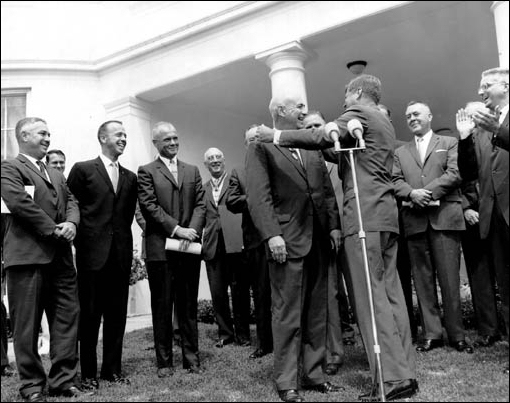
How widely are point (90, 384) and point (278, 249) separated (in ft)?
6.14

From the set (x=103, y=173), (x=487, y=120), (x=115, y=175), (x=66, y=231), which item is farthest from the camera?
(x=115, y=175)

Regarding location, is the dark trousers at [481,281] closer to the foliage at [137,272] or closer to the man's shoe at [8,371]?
the man's shoe at [8,371]

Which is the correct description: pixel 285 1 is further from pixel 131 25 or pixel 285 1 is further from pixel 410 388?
pixel 410 388

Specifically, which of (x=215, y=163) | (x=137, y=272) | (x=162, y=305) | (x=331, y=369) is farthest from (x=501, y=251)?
(x=137, y=272)

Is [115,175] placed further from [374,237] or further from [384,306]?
[384,306]

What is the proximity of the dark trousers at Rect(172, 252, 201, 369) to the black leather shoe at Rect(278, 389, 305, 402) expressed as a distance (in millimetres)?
1289

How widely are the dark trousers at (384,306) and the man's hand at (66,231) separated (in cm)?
205

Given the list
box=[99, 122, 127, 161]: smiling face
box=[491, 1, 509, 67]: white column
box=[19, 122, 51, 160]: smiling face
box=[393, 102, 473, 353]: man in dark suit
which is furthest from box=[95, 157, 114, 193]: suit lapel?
box=[491, 1, 509, 67]: white column

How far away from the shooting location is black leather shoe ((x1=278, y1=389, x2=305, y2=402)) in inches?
148

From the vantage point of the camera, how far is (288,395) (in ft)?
12.4

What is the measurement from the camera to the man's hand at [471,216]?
18.1ft

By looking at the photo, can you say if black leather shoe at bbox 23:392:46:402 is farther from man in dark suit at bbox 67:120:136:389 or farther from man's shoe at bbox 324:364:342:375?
man's shoe at bbox 324:364:342:375

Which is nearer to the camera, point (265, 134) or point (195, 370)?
point (265, 134)

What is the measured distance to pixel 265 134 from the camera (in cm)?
405
